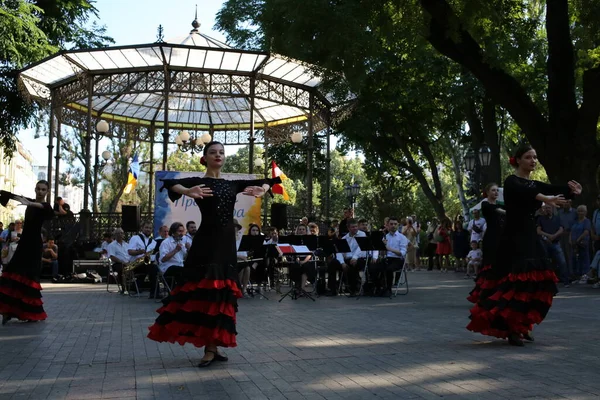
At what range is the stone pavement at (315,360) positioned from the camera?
18.1ft

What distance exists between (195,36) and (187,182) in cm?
1965

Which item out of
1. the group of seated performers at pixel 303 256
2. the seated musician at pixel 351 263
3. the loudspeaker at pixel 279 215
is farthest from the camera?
the loudspeaker at pixel 279 215

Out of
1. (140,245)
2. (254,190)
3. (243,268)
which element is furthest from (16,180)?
(254,190)

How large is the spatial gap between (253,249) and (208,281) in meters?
8.73

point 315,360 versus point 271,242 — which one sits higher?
point 271,242

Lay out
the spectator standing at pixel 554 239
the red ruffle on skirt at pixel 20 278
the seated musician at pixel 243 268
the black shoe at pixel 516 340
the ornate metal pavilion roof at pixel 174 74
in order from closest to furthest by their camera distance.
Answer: the black shoe at pixel 516 340, the red ruffle on skirt at pixel 20 278, the seated musician at pixel 243 268, the spectator standing at pixel 554 239, the ornate metal pavilion roof at pixel 174 74

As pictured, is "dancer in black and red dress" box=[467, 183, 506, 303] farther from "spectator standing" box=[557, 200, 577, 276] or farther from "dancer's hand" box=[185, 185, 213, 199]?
"spectator standing" box=[557, 200, 577, 276]

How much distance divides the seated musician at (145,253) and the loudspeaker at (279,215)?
22.2 ft

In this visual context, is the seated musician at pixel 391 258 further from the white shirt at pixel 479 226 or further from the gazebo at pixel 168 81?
the gazebo at pixel 168 81

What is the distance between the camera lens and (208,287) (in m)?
6.71

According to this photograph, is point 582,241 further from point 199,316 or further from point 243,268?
point 199,316

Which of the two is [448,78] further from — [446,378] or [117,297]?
[446,378]

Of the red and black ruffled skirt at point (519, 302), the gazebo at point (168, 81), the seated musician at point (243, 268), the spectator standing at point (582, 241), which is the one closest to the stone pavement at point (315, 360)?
the red and black ruffled skirt at point (519, 302)

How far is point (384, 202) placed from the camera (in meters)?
41.1
